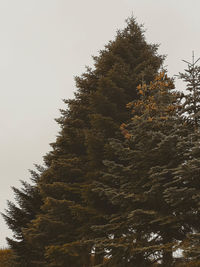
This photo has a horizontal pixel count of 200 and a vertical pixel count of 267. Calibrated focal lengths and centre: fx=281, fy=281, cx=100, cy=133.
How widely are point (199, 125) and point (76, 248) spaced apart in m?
5.99

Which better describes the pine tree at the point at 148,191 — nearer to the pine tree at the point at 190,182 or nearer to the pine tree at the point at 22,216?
the pine tree at the point at 190,182

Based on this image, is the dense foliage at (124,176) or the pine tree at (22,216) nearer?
the dense foliage at (124,176)

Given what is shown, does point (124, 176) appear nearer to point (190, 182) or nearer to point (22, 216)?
point (190, 182)

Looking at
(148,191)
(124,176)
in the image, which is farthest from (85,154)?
(148,191)

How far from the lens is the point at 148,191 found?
785 centimetres

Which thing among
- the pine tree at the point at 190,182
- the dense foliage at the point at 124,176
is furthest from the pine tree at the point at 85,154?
the pine tree at the point at 190,182

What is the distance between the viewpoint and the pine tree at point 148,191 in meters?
8.13

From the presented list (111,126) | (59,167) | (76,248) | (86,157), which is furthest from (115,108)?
(76,248)

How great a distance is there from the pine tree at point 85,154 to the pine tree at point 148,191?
1.00m

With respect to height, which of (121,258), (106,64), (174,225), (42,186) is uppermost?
(106,64)

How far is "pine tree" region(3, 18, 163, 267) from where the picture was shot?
10.2 meters

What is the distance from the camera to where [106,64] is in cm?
1361

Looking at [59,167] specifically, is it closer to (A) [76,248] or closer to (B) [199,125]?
(A) [76,248]

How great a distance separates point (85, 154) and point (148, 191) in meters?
5.08
